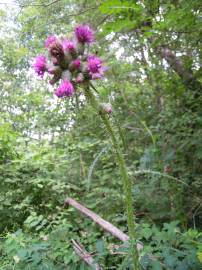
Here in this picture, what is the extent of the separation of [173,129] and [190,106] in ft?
Answer: 2.00

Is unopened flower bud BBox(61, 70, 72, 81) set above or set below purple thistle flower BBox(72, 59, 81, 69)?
below

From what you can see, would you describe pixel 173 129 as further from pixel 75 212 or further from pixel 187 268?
pixel 187 268

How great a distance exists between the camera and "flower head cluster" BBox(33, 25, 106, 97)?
1.50m

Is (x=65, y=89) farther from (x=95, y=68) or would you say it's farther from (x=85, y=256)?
(x=85, y=256)

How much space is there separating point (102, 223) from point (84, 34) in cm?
189

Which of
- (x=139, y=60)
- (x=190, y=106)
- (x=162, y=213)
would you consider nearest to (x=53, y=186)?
(x=162, y=213)

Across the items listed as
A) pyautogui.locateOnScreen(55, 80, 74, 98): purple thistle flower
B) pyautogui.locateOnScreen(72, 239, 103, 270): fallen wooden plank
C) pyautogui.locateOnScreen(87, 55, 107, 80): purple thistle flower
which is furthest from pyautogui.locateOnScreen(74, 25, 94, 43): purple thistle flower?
pyautogui.locateOnScreen(72, 239, 103, 270): fallen wooden plank

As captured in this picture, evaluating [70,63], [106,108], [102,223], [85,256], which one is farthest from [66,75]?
[102,223]

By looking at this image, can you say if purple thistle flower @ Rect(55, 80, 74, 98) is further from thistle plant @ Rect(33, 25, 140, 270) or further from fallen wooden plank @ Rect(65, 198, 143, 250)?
fallen wooden plank @ Rect(65, 198, 143, 250)

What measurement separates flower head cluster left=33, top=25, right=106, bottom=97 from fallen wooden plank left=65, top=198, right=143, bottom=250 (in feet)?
3.69

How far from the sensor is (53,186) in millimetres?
3965

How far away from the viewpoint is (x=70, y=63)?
60.0 inches

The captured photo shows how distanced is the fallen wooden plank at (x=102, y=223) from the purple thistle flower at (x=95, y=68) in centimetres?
111

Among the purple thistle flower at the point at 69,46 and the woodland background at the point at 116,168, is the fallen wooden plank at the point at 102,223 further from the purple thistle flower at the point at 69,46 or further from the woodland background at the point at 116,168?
the purple thistle flower at the point at 69,46
